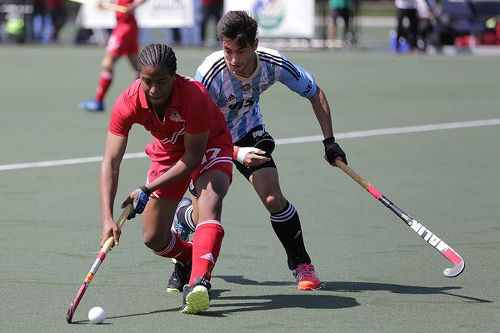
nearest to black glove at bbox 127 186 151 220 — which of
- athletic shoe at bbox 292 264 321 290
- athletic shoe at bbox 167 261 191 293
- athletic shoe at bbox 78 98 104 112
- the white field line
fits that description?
athletic shoe at bbox 167 261 191 293

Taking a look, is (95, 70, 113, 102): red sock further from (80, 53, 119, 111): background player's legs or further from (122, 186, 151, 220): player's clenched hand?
(122, 186, 151, 220): player's clenched hand

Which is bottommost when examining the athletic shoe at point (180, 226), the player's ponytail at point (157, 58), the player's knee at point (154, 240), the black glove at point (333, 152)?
the athletic shoe at point (180, 226)

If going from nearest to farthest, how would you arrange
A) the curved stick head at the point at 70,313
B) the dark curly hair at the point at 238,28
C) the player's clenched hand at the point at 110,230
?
the curved stick head at the point at 70,313, the player's clenched hand at the point at 110,230, the dark curly hair at the point at 238,28

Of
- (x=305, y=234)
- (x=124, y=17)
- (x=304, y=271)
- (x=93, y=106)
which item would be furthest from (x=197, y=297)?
(x=124, y=17)

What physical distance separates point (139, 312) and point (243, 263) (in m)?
1.38

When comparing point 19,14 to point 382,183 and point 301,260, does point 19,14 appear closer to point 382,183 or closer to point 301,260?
point 382,183

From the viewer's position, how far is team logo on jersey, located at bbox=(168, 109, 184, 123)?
19.0 feet

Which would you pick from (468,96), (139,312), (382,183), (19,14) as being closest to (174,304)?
(139,312)

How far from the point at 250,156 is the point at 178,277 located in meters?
0.82

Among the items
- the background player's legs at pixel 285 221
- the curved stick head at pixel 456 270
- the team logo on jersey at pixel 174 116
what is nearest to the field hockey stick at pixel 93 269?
the team logo on jersey at pixel 174 116

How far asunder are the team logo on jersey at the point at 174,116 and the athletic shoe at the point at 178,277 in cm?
101

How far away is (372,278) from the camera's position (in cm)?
668

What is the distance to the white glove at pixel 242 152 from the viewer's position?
6.38 m

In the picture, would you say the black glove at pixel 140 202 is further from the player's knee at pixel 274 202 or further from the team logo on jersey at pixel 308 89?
the team logo on jersey at pixel 308 89
